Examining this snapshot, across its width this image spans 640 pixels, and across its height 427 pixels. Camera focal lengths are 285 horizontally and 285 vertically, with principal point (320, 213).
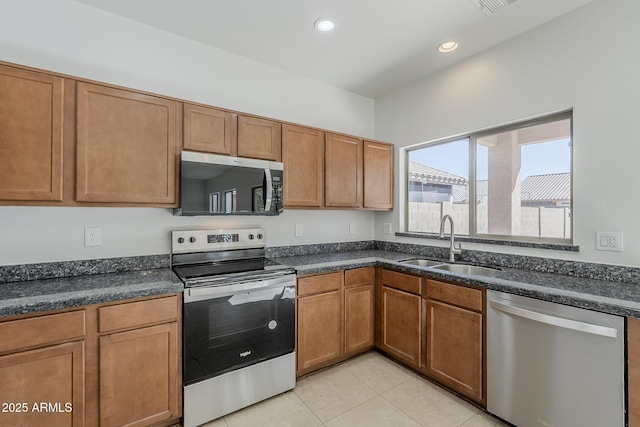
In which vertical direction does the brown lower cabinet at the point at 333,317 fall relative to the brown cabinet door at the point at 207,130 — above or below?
below

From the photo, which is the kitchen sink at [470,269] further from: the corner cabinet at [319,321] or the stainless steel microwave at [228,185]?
the stainless steel microwave at [228,185]

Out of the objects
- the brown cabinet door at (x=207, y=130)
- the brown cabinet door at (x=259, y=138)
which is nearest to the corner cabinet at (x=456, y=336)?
the brown cabinet door at (x=259, y=138)

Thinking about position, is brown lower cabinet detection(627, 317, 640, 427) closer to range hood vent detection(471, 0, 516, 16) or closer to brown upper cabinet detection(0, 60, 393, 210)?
range hood vent detection(471, 0, 516, 16)

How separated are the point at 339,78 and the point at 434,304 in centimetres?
239

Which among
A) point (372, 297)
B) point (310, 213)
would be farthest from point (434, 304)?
point (310, 213)

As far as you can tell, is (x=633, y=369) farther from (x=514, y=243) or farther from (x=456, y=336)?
(x=514, y=243)

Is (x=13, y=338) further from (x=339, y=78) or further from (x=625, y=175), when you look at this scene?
(x=625, y=175)

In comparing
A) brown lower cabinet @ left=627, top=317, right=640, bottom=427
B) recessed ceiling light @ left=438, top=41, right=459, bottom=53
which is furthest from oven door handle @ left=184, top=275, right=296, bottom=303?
recessed ceiling light @ left=438, top=41, right=459, bottom=53

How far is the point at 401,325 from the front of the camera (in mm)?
2467

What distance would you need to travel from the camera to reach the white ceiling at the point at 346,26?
196 centimetres

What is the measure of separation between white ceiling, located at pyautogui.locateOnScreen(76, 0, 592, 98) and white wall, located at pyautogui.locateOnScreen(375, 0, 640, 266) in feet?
0.53

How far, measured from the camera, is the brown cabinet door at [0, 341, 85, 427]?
1349 mm

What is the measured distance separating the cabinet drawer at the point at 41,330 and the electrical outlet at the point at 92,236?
66 centimetres

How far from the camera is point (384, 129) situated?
3443mm
